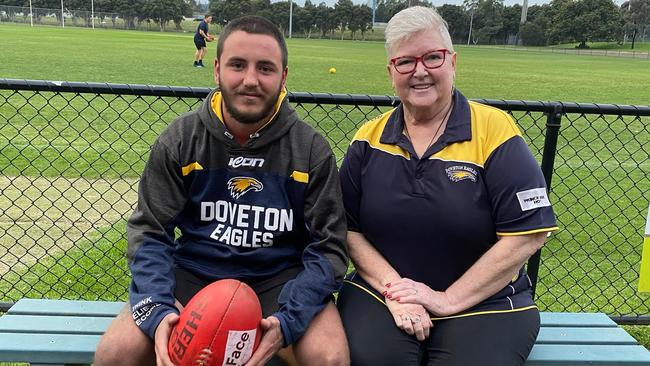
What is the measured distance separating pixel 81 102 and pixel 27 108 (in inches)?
43.2

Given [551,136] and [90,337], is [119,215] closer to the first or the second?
[90,337]

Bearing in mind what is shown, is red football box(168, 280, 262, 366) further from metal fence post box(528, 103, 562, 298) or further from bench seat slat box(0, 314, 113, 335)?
metal fence post box(528, 103, 562, 298)

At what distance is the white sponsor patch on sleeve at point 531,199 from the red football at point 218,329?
3.54ft

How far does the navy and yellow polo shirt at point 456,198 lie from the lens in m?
2.43

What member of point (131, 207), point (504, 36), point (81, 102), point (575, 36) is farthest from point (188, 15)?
point (131, 207)

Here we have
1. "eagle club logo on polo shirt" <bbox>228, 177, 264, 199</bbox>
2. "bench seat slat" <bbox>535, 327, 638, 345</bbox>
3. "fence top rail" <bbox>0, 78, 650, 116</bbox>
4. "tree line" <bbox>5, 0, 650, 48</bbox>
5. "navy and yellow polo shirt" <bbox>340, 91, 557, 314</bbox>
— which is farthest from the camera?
"tree line" <bbox>5, 0, 650, 48</bbox>

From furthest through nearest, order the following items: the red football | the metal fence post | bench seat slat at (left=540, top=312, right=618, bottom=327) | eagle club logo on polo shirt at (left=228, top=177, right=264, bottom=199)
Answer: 1. the metal fence post
2. bench seat slat at (left=540, top=312, right=618, bottom=327)
3. eagle club logo on polo shirt at (left=228, top=177, right=264, bottom=199)
4. the red football

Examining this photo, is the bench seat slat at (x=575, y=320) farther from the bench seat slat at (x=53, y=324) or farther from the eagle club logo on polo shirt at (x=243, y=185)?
the bench seat slat at (x=53, y=324)

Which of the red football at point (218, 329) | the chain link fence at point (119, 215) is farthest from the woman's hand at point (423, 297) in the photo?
the chain link fence at point (119, 215)

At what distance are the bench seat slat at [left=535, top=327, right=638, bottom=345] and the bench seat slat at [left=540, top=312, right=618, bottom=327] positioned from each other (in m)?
0.05

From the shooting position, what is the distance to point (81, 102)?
11.6 m

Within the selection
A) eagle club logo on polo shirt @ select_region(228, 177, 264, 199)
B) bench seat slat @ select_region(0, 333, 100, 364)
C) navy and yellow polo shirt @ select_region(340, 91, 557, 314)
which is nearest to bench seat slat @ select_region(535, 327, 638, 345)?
navy and yellow polo shirt @ select_region(340, 91, 557, 314)

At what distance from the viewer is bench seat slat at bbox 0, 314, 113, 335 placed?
103 inches

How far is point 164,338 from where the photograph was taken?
215 centimetres
